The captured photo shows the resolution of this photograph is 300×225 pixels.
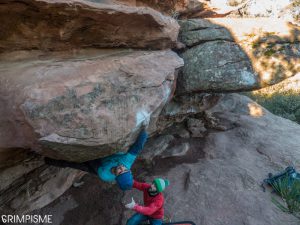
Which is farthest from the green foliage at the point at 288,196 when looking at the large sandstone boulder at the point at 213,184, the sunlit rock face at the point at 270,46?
the sunlit rock face at the point at 270,46

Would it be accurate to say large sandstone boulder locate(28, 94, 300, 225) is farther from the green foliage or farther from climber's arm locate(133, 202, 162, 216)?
climber's arm locate(133, 202, 162, 216)

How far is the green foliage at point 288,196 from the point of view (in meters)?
5.84

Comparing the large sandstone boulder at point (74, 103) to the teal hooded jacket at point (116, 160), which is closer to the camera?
the large sandstone boulder at point (74, 103)

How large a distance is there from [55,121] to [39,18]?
5.47ft

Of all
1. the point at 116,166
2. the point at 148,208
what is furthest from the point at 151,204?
the point at 116,166

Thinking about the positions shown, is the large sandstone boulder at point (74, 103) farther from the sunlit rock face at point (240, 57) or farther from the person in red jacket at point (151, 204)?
the sunlit rock face at point (240, 57)

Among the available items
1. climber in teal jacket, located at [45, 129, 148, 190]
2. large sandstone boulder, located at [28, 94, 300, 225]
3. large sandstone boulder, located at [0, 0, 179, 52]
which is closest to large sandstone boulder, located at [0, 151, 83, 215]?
large sandstone boulder, located at [28, 94, 300, 225]

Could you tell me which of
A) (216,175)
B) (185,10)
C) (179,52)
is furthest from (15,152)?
(185,10)

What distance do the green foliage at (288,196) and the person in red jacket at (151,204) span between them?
2.84m

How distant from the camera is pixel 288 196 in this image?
609cm

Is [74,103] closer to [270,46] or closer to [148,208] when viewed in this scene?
[148,208]

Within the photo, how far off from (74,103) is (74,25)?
4.83 feet

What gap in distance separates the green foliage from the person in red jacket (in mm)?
2836

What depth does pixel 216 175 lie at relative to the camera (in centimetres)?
662
